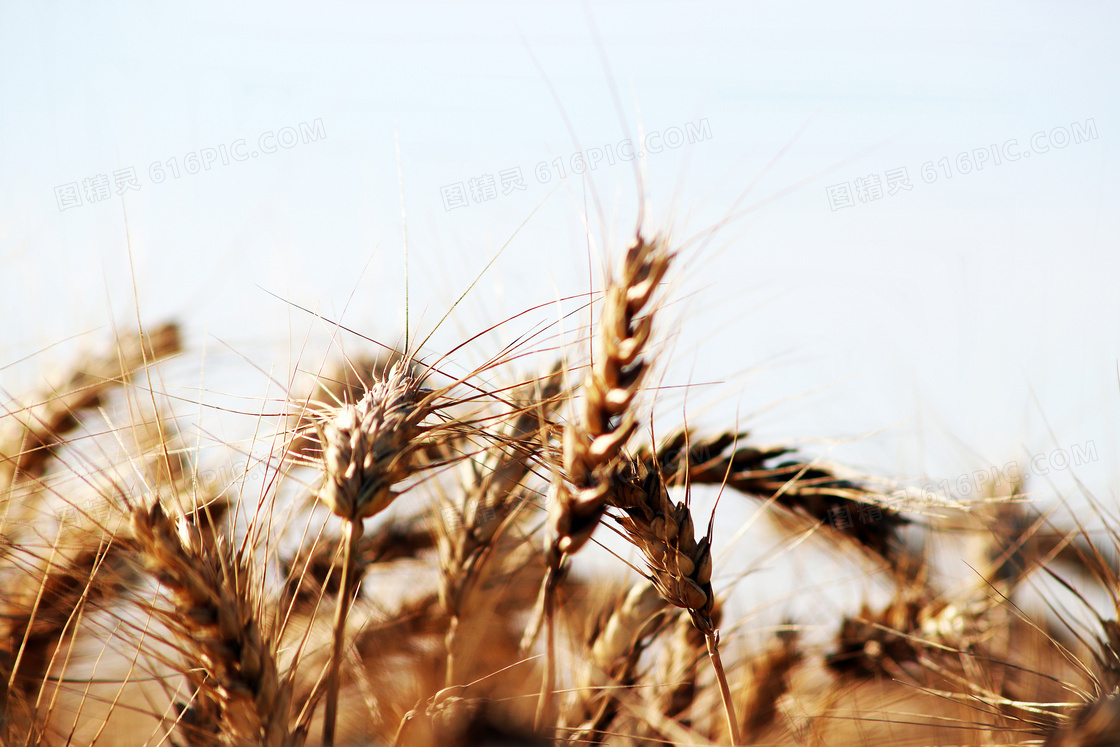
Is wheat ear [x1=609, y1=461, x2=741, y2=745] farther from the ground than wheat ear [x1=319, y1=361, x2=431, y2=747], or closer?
closer

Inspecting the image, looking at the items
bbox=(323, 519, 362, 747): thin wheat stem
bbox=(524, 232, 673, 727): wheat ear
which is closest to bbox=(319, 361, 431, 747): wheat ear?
bbox=(323, 519, 362, 747): thin wheat stem

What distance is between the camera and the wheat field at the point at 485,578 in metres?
0.84

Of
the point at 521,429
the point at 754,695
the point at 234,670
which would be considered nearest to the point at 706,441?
the point at 521,429

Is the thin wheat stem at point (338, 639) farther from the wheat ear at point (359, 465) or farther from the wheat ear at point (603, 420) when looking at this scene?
the wheat ear at point (603, 420)

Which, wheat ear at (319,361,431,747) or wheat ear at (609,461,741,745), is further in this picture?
wheat ear at (609,461,741,745)

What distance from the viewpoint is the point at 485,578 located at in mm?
1242

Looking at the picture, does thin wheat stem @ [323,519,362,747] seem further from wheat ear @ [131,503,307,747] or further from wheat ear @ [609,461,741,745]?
wheat ear @ [609,461,741,745]

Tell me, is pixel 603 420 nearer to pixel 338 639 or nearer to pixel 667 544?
pixel 667 544

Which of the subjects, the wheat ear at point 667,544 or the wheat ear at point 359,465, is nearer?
the wheat ear at point 359,465

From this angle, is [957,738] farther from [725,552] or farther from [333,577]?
[333,577]

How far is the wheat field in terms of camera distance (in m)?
0.84

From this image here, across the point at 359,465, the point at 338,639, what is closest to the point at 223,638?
the point at 338,639

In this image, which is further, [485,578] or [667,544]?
[485,578]

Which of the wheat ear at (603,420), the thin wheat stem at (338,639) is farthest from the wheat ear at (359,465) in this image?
the wheat ear at (603,420)
